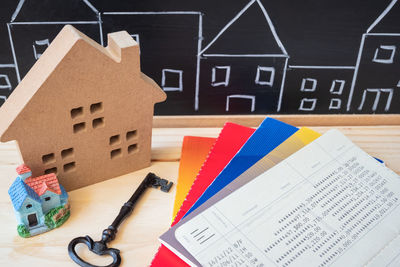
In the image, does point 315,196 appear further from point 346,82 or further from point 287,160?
point 346,82

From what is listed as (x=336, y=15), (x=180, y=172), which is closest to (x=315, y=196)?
(x=180, y=172)

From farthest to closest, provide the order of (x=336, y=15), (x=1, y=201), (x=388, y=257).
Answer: (x=336, y=15) < (x=1, y=201) < (x=388, y=257)

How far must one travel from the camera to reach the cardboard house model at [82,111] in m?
0.63

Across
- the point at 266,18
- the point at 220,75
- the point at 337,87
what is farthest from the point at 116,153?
the point at 337,87

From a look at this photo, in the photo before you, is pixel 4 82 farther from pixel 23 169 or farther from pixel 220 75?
pixel 220 75

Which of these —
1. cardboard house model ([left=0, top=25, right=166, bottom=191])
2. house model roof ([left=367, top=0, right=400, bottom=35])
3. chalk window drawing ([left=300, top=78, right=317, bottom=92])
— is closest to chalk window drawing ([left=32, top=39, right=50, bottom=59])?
cardboard house model ([left=0, top=25, right=166, bottom=191])

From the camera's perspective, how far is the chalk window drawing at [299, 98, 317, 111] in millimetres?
944

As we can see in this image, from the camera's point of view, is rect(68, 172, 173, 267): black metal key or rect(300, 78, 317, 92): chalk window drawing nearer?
rect(68, 172, 173, 267): black metal key

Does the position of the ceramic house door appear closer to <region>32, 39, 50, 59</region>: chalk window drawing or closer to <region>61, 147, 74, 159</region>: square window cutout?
<region>61, 147, 74, 159</region>: square window cutout

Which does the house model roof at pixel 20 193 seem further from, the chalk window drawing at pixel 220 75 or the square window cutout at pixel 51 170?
the chalk window drawing at pixel 220 75

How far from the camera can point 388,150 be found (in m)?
0.88

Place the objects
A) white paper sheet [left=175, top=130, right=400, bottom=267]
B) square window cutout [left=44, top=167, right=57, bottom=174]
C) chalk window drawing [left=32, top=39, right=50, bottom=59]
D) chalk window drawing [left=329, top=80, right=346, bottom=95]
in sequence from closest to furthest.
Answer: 1. white paper sheet [left=175, top=130, right=400, bottom=267]
2. square window cutout [left=44, top=167, right=57, bottom=174]
3. chalk window drawing [left=32, top=39, right=50, bottom=59]
4. chalk window drawing [left=329, top=80, right=346, bottom=95]

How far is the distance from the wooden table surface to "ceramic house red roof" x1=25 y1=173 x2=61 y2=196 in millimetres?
70

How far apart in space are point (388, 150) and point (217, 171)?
37cm
